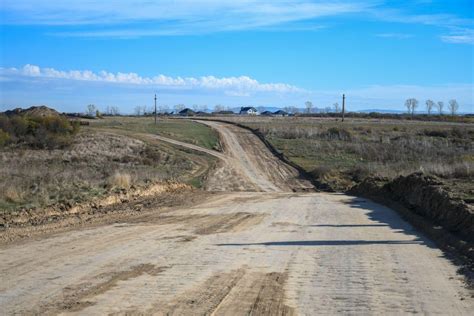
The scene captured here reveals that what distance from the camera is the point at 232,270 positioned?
36.7 ft

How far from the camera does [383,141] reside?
2564 inches

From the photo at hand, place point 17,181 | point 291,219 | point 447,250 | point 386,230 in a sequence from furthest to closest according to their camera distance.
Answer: point 17,181
point 291,219
point 386,230
point 447,250

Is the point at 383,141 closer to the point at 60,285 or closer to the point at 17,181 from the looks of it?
the point at 17,181

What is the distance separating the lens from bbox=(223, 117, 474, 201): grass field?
118 ft

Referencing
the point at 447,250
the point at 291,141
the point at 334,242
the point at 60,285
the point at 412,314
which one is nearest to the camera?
the point at 412,314

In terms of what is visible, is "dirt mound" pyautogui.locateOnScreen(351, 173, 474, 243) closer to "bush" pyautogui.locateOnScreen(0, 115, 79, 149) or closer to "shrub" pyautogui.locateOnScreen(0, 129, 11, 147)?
"bush" pyautogui.locateOnScreen(0, 115, 79, 149)

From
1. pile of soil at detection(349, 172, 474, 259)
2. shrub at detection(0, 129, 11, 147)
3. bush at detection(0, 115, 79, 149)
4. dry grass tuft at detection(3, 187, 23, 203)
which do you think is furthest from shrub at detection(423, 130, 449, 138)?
dry grass tuft at detection(3, 187, 23, 203)

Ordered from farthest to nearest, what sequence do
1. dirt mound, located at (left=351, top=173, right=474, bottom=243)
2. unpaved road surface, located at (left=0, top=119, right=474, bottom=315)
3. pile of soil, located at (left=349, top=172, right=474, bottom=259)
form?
dirt mound, located at (left=351, top=173, right=474, bottom=243) → pile of soil, located at (left=349, top=172, right=474, bottom=259) → unpaved road surface, located at (left=0, top=119, right=474, bottom=315)

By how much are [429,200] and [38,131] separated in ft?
145

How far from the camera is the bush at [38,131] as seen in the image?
180 feet

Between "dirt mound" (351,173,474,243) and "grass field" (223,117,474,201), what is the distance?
3.30 feet

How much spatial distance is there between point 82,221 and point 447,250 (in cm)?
1062

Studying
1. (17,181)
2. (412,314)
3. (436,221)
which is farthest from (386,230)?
(17,181)

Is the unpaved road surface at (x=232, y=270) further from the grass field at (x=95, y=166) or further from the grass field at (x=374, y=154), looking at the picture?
the grass field at (x=374, y=154)
